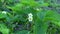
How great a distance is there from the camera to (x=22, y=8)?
1992 mm

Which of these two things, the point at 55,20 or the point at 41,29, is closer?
the point at 41,29

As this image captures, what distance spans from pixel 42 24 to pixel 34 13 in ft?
1.14

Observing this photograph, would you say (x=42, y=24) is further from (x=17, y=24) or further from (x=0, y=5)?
(x=0, y=5)

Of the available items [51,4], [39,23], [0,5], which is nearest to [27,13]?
[39,23]

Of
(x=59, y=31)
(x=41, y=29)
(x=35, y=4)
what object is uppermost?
(x=35, y=4)

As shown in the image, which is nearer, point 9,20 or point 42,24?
point 42,24

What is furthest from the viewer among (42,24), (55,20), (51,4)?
(51,4)

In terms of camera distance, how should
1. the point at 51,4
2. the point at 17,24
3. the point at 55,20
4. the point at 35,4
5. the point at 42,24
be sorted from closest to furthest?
the point at 42,24
the point at 55,20
the point at 35,4
the point at 17,24
the point at 51,4

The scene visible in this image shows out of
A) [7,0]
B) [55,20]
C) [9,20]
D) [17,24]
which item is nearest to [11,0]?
[7,0]

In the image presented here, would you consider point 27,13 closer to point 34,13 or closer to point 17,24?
point 34,13

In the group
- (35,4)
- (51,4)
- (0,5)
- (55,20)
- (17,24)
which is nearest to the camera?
(55,20)

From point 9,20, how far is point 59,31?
0.57m

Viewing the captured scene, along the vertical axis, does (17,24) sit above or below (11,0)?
below

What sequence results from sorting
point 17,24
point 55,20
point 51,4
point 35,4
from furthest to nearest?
point 51,4
point 17,24
point 35,4
point 55,20
